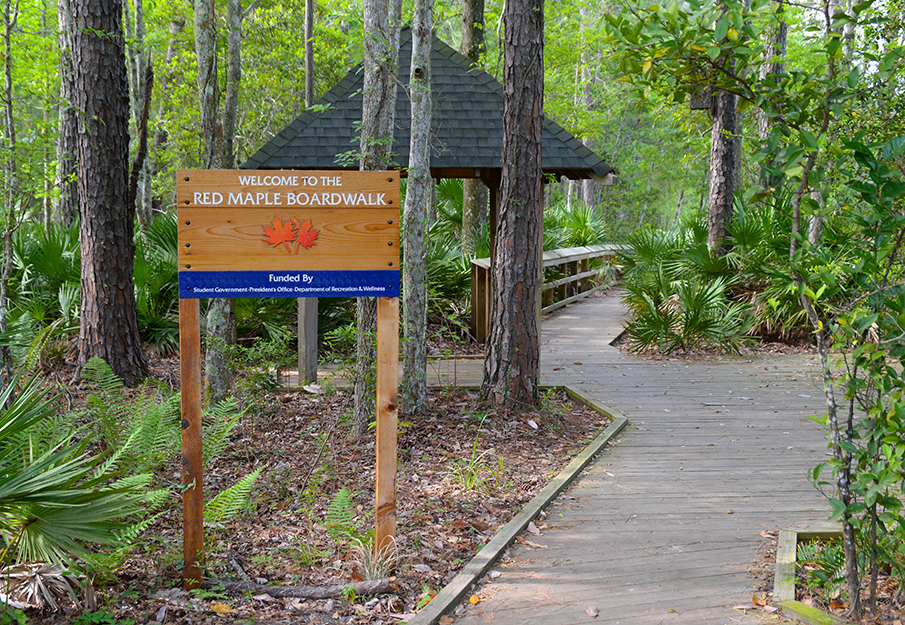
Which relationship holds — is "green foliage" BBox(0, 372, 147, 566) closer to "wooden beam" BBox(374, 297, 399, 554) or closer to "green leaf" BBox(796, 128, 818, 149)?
"wooden beam" BBox(374, 297, 399, 554)

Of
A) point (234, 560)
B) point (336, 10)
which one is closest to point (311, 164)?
point (234, 560)

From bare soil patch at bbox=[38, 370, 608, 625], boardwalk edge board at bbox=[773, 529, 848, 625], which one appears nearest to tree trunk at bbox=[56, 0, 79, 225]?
bare soil patch at bbox=[38, 370, 608, 625]

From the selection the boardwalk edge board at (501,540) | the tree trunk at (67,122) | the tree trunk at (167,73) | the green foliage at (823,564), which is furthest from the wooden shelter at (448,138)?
the tree trunk at (167,73)

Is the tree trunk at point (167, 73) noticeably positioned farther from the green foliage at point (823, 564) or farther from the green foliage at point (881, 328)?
the green foliage at point (881, 328)

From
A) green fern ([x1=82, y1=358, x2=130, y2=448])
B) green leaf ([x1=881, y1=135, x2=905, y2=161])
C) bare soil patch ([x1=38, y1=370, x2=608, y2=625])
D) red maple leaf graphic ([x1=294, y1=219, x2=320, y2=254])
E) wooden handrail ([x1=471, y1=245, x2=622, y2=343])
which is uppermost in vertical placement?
green leaf ([x1=881, y1=135, x2=905, y2=161])

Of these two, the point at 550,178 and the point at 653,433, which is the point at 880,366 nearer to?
the point at 653,433

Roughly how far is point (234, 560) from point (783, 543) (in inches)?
122

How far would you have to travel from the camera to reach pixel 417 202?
6488 millimetres

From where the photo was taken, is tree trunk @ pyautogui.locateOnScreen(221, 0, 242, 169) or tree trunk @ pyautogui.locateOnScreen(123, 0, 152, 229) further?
tree trunk @ pyautogui.locateOnScreen(123, 0, 152, 229)

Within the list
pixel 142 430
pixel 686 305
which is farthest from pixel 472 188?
pixel 142 430

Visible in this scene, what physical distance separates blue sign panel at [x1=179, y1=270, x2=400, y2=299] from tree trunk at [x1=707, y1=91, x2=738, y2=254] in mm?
A: 9216

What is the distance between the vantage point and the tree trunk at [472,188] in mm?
13688

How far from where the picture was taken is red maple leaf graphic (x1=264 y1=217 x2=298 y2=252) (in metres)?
3.79

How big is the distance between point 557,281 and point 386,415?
1077cm
